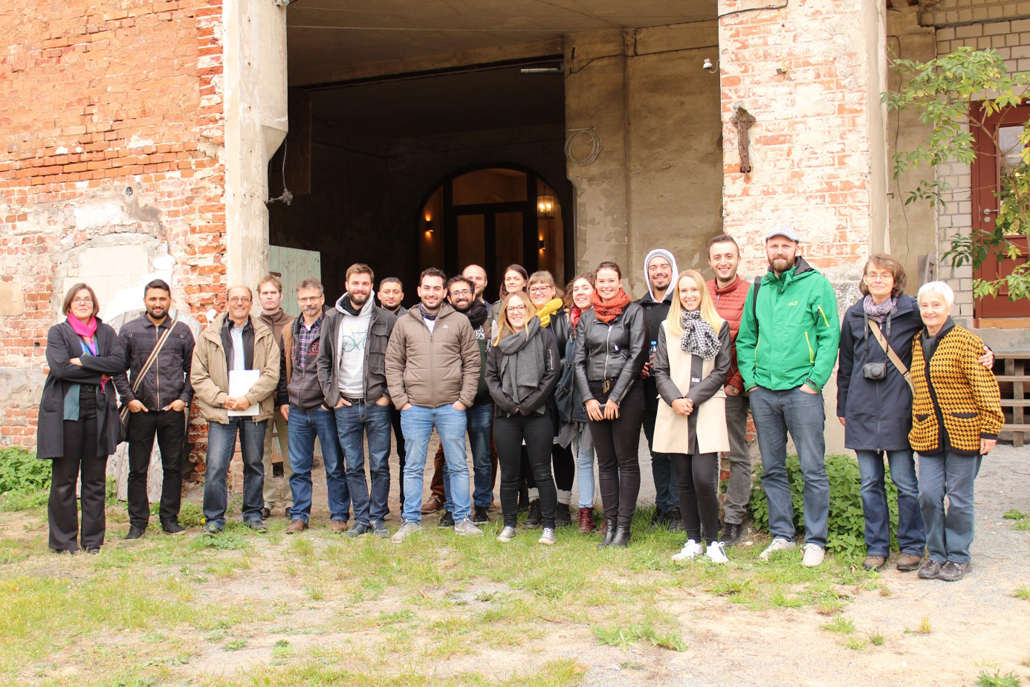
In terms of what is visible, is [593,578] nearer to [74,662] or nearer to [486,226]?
[74,662]

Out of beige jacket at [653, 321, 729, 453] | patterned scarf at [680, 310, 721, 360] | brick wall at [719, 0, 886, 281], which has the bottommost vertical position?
beige jacket at [653, 321, 729, 453]

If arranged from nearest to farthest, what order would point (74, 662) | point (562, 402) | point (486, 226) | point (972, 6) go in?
point (74, 662), point (562, 402), point (972, 6), point (486, 226)

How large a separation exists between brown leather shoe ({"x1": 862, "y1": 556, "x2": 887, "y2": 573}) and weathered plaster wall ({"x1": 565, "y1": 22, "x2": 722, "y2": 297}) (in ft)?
20.0

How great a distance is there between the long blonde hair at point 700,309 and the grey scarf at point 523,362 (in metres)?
0.93

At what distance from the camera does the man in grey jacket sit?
6270mm

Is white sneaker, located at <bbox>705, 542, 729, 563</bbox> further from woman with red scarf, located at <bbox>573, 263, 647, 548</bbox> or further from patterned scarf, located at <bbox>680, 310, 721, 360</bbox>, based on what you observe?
→ patterned scarf, located at <bbox>680, 310, 721, 360</bbox>

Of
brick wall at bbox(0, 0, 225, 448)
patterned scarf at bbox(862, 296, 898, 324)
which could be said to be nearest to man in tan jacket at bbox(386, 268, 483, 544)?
brick wall at bbox(0, 0, 225, 448)

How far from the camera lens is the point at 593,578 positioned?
4.96 meters

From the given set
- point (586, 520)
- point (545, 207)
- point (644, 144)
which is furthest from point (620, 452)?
point (545, 207)

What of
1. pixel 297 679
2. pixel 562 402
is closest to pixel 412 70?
pixel 562 402

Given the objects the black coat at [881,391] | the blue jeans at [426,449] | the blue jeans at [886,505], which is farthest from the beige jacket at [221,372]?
the blue jeans at [886,505]

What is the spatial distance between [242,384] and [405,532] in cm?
165

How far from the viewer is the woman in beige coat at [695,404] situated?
207 inches

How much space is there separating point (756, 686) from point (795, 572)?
5.09ft
